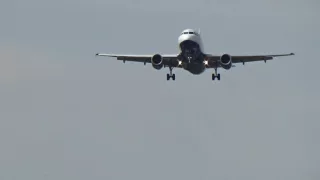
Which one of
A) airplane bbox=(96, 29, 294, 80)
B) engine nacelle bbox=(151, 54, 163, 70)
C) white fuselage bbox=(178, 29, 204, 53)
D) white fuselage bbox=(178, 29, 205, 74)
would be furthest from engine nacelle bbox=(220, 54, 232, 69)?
engine nacelle bbox=(151, 54, 163, 70)

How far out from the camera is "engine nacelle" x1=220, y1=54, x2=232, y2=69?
370ft

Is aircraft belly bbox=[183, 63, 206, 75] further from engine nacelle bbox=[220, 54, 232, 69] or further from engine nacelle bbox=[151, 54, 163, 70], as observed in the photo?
engine nacelle bbox=[151, 54, 163, 70]

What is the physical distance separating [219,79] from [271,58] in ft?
20.4

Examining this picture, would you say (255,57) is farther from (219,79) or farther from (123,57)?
(123,57)

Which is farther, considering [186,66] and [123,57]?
[123,57]

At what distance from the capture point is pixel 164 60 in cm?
11512

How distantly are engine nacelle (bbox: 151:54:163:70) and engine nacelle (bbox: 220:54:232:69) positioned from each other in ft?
21.0

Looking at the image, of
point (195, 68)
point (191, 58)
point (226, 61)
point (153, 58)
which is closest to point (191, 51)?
point (191, 58)

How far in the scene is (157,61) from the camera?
113 meters

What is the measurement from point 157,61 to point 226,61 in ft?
23.7

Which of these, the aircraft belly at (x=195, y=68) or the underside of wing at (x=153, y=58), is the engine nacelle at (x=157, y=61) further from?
the aircraft belly at (x=195, y=68)

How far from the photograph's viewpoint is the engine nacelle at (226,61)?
370 feet

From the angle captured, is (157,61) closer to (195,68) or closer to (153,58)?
(153,58)

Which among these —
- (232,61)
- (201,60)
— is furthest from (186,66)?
(232,61)
